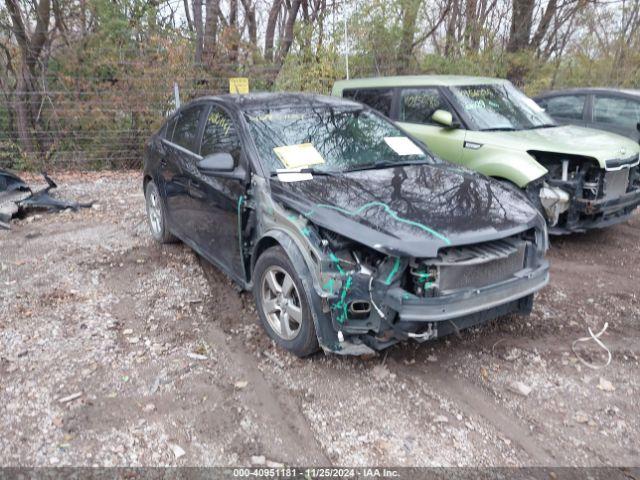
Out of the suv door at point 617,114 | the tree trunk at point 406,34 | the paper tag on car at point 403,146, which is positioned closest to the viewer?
the paper tag on car at point 403,146

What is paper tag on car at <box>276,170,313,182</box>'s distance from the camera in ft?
12.5

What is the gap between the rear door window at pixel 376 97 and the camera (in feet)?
23.6

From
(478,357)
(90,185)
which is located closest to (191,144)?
(478,357)

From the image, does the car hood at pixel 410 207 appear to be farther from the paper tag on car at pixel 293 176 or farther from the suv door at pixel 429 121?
the suv door at pixel 429 121

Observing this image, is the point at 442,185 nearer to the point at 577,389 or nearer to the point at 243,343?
the point at 577,389

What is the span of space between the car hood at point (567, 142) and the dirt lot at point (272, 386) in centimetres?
128

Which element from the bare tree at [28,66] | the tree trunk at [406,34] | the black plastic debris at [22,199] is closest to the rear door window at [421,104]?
the black plastic debris at [22,199]

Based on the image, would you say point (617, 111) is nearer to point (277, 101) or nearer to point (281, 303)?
point (277, 101)

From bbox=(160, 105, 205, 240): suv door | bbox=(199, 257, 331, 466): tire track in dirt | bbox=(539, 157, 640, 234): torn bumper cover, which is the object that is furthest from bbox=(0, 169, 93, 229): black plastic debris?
bbox=(539, 157, 640, 234): torn bumper cover

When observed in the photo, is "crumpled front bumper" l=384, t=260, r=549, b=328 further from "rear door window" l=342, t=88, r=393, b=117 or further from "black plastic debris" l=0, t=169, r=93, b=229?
"black plastic debris" l=0, t=169, r=93, b=229

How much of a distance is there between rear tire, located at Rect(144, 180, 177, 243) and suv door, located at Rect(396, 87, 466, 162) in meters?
3.10

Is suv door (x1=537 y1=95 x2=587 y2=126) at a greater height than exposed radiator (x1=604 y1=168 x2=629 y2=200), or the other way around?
suv door (x1=537 y1=95 x2=587 y2=126)

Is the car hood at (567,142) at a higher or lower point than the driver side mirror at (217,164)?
lower

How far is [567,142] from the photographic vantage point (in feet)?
18.7
